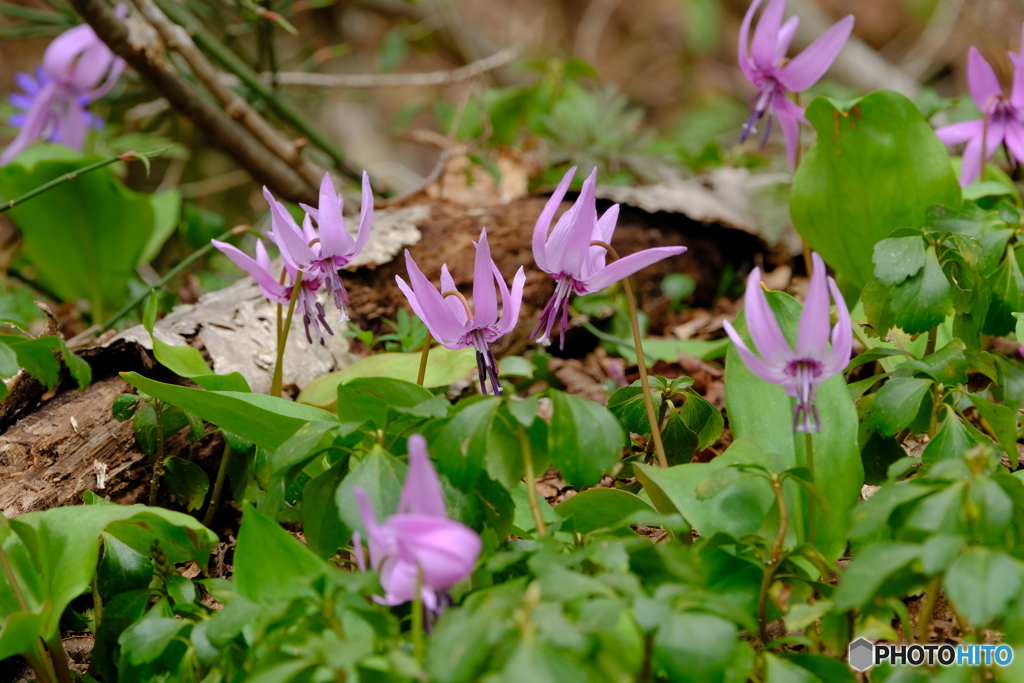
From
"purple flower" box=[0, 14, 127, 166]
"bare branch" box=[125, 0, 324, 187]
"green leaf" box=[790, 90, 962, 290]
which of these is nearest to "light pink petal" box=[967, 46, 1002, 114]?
"green leaf" box=[790, 90, 962, 290]

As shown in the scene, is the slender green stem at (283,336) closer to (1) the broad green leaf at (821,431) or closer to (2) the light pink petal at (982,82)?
(1) the broad green leaf at (821,431)

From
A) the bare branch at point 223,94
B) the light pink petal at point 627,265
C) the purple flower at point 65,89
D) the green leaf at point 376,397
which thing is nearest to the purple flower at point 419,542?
the green leaf at point 376,397

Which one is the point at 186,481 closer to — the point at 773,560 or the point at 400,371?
the point at 400,371

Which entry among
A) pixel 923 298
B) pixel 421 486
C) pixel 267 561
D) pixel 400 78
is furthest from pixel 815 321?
pixel 400 78

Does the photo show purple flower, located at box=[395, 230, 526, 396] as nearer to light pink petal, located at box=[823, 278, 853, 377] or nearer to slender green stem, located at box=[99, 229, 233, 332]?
light pink petal, located at box=[823, 278, 853, 377]

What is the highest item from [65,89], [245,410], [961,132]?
[65,89]

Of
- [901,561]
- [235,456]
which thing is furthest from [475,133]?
[901,561]
